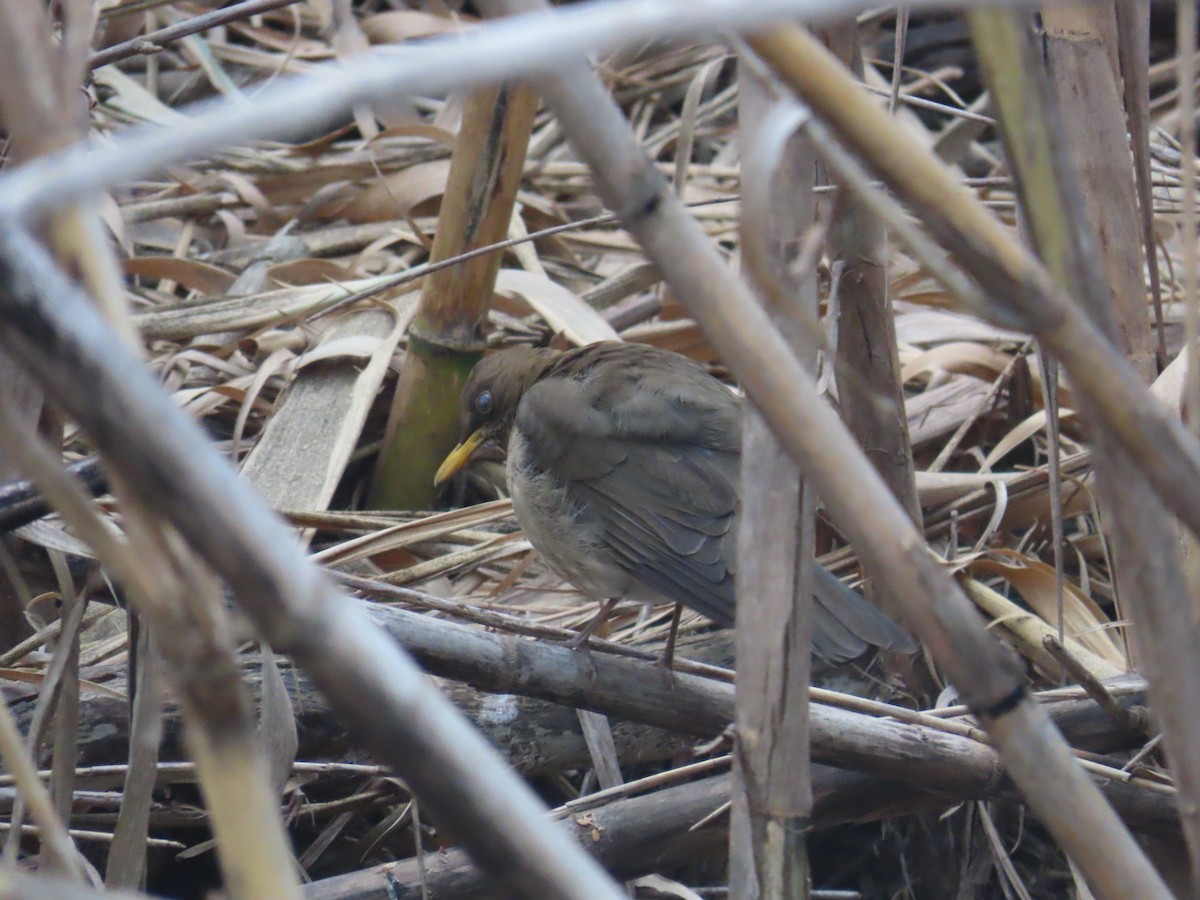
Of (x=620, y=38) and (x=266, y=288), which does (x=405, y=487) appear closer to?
(x=266, y=288)

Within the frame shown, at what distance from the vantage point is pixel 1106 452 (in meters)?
1.07

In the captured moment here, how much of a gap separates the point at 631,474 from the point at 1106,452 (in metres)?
2.07

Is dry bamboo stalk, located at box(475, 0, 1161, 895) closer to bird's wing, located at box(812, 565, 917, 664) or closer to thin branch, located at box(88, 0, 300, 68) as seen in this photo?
thin branch, located at box(88, 0, 300, 68)

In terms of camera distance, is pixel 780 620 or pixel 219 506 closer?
pixel 219 506

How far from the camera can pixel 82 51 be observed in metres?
0.82

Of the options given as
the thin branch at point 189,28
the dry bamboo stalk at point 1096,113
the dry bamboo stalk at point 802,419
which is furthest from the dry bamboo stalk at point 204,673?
the dry bamboo stalk at point 1096,113

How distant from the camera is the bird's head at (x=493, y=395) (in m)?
3.53

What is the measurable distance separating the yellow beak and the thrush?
23cm

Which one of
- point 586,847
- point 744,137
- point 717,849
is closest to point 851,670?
point 717,849

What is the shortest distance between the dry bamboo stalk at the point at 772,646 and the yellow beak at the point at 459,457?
88.9 inches

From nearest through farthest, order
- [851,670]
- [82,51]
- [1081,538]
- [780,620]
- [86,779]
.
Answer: [82,51]
[780,620]
[86,779]
[851,670]
[1081,538]

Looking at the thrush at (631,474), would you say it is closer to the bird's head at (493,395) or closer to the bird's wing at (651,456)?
the bird's wing at (651,456)

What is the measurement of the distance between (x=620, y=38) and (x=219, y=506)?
355 mm

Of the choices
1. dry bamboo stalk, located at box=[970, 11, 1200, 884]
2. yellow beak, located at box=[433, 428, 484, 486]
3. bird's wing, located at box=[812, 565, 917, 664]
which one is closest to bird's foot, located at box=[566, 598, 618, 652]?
bird's wing, located at box=[812, 565, 917, 664]
